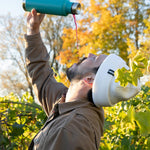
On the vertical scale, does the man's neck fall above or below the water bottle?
below

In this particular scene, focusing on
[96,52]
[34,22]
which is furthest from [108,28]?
[34,22]

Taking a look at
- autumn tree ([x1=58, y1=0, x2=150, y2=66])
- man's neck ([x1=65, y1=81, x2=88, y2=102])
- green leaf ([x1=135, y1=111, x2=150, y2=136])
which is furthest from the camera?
autumn tree ([x1=58, y1=0, x2=150, y2=66])

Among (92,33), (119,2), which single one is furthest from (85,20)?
(119,2)

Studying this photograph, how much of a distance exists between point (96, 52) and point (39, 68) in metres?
12.8

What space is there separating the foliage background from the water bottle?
0.63 m

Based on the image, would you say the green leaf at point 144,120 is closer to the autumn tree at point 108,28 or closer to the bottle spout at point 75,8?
the bottle spout at point 75,8

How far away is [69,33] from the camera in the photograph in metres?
17.4

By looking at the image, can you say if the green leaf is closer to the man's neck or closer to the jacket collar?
the jacket collar

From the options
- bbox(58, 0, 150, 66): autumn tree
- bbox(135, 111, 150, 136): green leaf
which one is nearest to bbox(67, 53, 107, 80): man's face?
bbox(135, 111, 150, 136): green leaf

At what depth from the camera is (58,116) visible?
56.4 inches

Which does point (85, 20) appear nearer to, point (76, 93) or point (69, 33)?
point (69, 33)

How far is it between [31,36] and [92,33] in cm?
1407

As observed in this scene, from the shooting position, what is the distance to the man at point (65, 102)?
1169 millimetres

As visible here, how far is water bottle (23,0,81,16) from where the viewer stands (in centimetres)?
179
